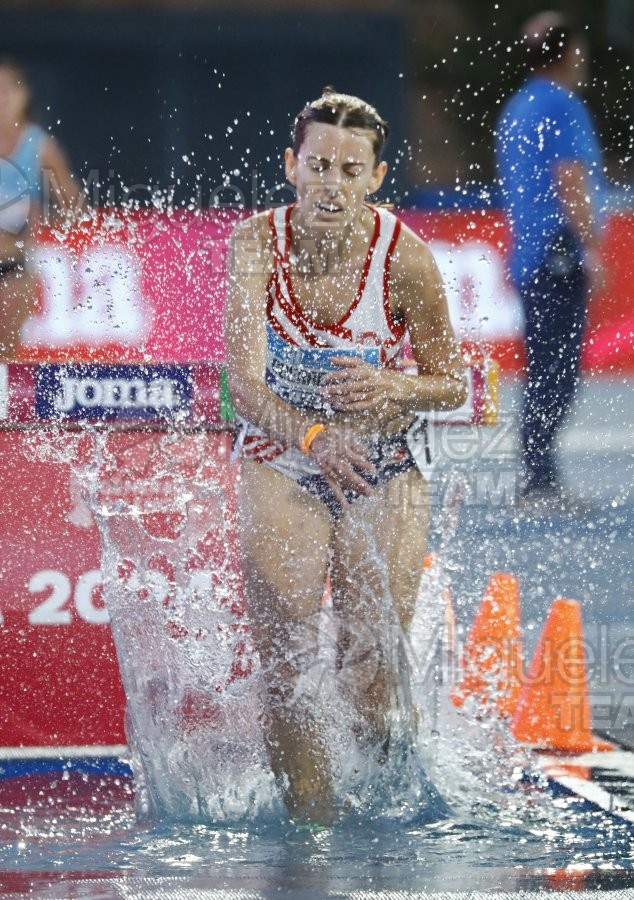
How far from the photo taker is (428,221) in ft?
22.0

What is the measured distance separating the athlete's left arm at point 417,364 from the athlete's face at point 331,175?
0.15 meters

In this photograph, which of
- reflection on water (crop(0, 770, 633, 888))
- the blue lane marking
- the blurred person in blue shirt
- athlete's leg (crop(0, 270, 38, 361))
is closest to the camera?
reflection on water (crop(0, 770, 633, 888))

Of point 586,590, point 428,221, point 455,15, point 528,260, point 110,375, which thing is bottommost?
point 586,590

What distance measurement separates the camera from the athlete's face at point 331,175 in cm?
291

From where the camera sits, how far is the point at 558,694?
380 cm

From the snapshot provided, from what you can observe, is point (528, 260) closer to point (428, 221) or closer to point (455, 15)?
point (428, 221)

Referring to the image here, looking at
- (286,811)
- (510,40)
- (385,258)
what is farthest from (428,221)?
(510,40)

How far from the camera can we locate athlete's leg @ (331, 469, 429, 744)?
9.69 feet

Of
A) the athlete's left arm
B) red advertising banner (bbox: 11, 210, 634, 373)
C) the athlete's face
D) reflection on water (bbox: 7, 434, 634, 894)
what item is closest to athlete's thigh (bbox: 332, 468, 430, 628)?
the athlete's left arm

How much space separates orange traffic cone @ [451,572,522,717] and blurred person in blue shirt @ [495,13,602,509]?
5.26 feet

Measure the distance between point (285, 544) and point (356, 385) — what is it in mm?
392

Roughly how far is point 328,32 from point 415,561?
7.05m

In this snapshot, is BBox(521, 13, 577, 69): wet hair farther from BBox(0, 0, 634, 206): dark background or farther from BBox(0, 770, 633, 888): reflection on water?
BBox(0, 770, 633, 888): reflection on water

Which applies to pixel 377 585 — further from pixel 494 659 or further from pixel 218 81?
pixel 218 81
